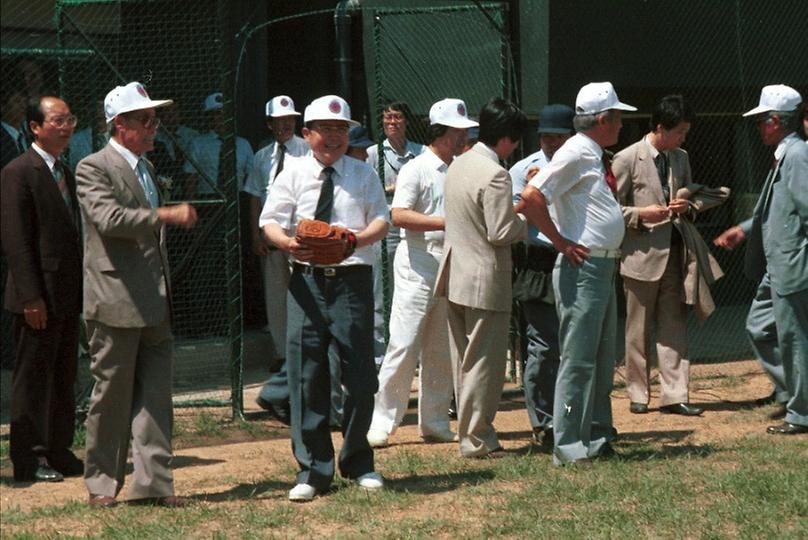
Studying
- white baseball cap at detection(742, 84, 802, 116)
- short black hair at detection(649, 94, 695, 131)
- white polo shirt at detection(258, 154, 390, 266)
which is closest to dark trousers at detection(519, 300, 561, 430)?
white polo shirt at detection(258, 154, 390, 266)

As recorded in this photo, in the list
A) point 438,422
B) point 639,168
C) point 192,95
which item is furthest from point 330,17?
point 438,422

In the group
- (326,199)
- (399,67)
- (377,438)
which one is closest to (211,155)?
(399,67)

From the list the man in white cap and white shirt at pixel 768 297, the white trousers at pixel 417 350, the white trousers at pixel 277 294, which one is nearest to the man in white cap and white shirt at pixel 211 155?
the white trousers at pixel 277 294

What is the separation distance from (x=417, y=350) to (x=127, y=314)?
2.36 metres

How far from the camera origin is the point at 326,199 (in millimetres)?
7547

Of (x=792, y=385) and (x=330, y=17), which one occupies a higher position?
(x=330, y=17)

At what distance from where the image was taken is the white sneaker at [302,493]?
292 inches

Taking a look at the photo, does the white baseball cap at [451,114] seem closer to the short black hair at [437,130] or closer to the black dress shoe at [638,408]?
the short black hair at [437,130]

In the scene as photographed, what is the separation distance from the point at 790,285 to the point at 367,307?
2879 millimetres

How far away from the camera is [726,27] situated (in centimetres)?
1309

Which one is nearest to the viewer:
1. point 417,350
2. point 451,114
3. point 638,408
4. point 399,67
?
point 451,114

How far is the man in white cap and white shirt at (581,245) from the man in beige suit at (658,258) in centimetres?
181

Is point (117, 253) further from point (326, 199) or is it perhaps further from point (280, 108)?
point (280, 108)

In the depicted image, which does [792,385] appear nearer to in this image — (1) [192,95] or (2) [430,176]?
(2) [430,176]
